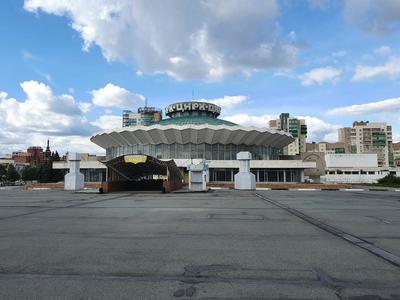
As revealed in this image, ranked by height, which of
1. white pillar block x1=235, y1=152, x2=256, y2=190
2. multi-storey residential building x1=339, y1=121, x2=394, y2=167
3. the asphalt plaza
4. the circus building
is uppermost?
multi-storey residential building x1=339, y1=121, x2=394, y2=167

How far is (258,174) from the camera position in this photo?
216 feet

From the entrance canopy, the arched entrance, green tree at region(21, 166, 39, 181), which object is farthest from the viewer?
green tree at region(21, 166, 39, 181)

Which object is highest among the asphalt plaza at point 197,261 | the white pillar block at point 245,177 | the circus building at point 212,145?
the circus building at point 212,145

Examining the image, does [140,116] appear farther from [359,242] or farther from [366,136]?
[359,242]

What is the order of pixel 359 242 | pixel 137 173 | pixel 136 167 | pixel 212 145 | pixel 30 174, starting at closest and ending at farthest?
pixel 359 242
pixel 136 167
pixel 137 173
pixel 212 145
pixel 30 174

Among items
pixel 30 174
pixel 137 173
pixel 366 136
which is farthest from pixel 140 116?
pixel 137 173

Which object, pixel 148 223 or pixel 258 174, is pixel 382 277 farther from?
pixel 258 174

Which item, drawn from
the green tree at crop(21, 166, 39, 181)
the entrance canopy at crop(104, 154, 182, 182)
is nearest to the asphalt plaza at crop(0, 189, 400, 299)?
the entrance canopy at crop(104, 154, 182, 182)

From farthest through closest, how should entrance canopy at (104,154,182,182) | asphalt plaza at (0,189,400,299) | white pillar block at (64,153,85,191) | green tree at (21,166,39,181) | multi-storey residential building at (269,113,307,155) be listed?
multi-storey residential building at (269,113,307,155) → green tree at (21,166,39,181) → white pillar block at (64,153,85,191) → entrance canopy at (104,154,182,182) → asphalt plaza at (0,189,400,299)

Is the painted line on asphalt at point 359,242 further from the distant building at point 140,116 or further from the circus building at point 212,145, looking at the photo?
the distant building at point 140,116

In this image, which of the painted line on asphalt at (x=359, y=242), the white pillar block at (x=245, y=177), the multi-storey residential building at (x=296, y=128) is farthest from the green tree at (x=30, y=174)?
the painted line on asphalt at (x=359, y=242)

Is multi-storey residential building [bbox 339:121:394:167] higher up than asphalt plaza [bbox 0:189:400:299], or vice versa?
multi-storey residential building [bbox 339:121:394:167]

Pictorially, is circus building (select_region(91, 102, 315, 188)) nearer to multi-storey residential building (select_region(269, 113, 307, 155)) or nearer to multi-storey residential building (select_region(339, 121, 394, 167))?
multi-storey residential building (select_region(269, 113, 307, 155))

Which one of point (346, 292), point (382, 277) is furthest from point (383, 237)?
point (346, 292)
